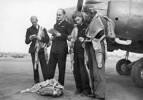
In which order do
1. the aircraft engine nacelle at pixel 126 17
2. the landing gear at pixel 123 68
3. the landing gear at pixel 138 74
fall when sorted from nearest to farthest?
the aircraft engine nacelle at pixel 126 17 → the landing gear at pixel 138 74 → the landing gear at pixel 123 68

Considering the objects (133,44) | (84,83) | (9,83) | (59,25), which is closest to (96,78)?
(84,83)

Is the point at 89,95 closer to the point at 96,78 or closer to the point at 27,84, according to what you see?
the point at 96,78

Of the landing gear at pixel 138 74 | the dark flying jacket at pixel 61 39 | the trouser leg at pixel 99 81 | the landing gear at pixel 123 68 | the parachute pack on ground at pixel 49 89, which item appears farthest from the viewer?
the landing gear at pixel 123 68

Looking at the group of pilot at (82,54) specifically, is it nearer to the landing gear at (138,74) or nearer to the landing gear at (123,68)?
the landing gear at (138,74)

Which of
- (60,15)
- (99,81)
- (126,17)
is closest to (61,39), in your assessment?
(60,15)

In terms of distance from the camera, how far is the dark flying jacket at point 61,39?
7043 millimetres

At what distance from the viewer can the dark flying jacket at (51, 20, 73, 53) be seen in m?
7.04

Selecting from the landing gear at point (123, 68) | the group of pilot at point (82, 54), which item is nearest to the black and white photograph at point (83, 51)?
the group of pilot at point (82, 54)

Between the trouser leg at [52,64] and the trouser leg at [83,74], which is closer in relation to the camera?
the trouser leg at [83,74]

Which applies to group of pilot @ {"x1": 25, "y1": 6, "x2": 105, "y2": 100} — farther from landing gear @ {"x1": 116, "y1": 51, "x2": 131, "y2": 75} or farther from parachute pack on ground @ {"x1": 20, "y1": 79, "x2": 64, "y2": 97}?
landing gear @ {"x1": 116, "y1": 51, "x2": 131, "y2": 75}

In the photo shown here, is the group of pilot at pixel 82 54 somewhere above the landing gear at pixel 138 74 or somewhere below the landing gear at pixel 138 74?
above

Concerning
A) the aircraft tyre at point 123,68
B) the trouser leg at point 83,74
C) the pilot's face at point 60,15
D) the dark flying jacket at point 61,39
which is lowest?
the aircraft tyre at point 123,68

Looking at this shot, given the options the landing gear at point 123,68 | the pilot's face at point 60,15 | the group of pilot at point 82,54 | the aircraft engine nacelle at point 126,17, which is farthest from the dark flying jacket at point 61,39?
the landing gear at point 123,68

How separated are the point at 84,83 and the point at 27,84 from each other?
1.94 metres
